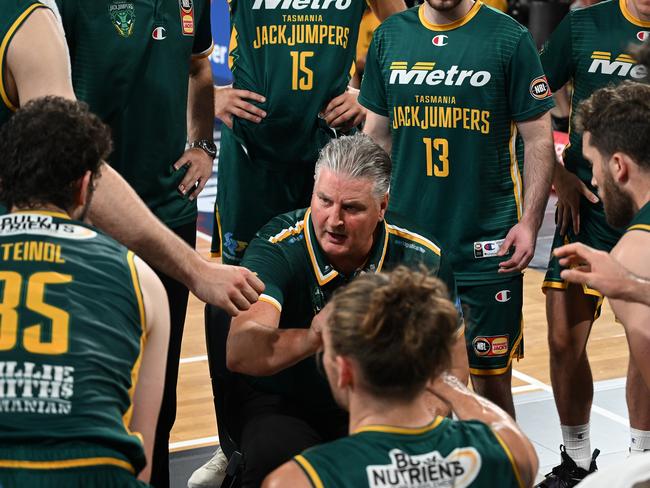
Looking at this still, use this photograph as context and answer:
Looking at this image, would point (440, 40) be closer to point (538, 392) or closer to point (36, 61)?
point (36, 61)

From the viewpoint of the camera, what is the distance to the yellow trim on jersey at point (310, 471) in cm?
235

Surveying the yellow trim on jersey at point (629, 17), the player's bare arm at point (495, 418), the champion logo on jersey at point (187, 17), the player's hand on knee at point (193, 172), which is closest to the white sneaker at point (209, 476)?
the player's hand on knee at point (193, 172)

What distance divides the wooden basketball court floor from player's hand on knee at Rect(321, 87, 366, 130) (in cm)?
166

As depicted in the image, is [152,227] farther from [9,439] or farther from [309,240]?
[9,439]

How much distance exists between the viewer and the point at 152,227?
10.9ft

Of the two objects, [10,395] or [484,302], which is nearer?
[10,395]

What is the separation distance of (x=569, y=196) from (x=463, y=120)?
0.64 metres

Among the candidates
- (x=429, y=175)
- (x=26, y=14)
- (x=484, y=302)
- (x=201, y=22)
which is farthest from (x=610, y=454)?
(x=26, y=14)

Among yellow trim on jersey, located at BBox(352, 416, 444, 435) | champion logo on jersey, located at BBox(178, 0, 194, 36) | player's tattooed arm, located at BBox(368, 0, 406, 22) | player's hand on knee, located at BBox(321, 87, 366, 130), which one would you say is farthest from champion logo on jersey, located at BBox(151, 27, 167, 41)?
yellow trim on jersey, located at BBox(352, 416, 444, 435)

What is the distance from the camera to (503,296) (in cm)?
479

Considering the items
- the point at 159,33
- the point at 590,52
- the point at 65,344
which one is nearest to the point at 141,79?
the point at 159,33

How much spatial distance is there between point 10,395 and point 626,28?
3.42 meters

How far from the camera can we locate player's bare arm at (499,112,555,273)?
4.68 m

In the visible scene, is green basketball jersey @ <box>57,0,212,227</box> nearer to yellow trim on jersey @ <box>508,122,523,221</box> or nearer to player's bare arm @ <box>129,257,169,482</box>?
yellow trim on jersey @ <box>508,122,523,221</box>
